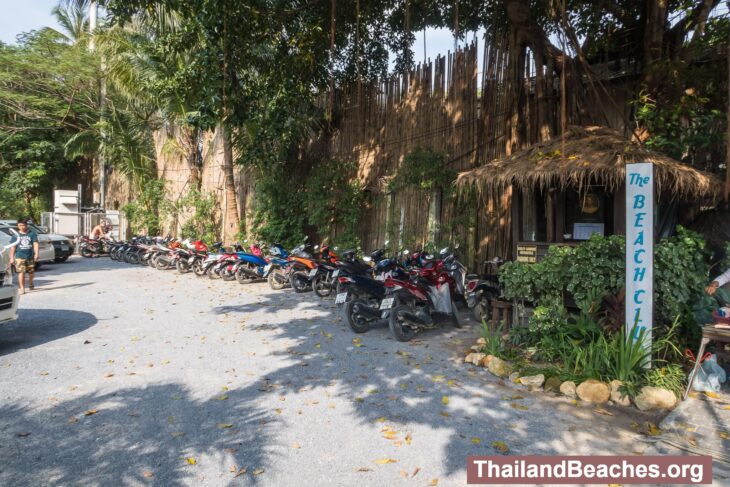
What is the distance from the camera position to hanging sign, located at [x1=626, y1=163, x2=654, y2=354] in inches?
178

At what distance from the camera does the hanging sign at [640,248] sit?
4523mm

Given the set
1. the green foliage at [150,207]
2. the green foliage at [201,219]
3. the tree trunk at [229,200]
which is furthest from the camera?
the green foliage at [150,207]

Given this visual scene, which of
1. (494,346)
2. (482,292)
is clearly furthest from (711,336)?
(482,292)

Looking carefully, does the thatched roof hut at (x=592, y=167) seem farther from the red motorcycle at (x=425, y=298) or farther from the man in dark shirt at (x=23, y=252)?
the man in dark shirt at (x=23, y=252)

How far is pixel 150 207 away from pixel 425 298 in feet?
54.1

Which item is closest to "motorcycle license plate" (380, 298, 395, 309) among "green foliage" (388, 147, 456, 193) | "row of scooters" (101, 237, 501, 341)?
"row of scooters" (101, 237, 501, 341)

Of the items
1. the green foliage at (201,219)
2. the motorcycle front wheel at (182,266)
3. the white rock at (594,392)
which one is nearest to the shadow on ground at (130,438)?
the white rock at (594,392)

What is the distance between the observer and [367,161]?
12.2 metres

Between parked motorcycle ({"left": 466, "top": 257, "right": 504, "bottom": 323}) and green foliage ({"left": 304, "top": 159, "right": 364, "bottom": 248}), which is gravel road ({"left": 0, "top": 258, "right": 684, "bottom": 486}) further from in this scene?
green foliage ({"left": 304, "top": 159, "right": 364, "bottom": 248})

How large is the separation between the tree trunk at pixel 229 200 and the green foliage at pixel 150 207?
6.23 meters

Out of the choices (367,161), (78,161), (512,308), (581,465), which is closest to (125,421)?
(581,465)

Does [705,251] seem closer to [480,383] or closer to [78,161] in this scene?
[480,383]

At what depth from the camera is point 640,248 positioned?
15.0 ft

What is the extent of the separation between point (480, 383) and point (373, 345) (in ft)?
5.73
